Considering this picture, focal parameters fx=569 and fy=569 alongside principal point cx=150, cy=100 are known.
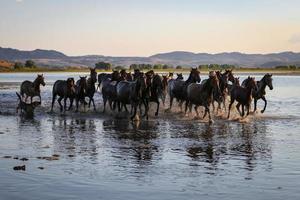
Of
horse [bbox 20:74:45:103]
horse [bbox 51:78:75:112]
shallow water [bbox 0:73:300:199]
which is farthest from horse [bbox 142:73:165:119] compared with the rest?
horse [bbox 20:74:45:103]

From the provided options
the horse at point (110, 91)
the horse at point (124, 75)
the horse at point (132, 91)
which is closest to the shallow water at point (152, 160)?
the horse at point (132, 91)

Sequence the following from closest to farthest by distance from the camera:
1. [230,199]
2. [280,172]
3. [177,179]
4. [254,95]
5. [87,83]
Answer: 1. [230,199]
2. [177,179]
3. [280,172]
4. [254,95]
5. [87,83]

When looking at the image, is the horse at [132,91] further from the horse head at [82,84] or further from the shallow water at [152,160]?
the horse head at [82,84]

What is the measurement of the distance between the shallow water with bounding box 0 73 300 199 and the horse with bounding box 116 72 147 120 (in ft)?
4.91

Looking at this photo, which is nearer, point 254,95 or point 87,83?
point 254,95

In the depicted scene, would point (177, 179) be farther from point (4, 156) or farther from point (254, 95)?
point (254, 95)

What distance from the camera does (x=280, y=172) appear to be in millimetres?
12000

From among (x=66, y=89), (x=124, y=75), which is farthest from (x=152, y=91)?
(x=124, y=75)

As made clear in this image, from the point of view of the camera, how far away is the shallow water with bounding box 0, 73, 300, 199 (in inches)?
407

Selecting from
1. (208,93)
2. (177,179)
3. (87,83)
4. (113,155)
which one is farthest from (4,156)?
(87,83)

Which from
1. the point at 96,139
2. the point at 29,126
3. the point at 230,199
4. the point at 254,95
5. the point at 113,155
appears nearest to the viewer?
the point at 230,199

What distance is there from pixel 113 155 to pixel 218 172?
3.27 m

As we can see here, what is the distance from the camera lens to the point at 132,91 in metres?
24.2

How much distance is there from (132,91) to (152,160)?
1088 cm
